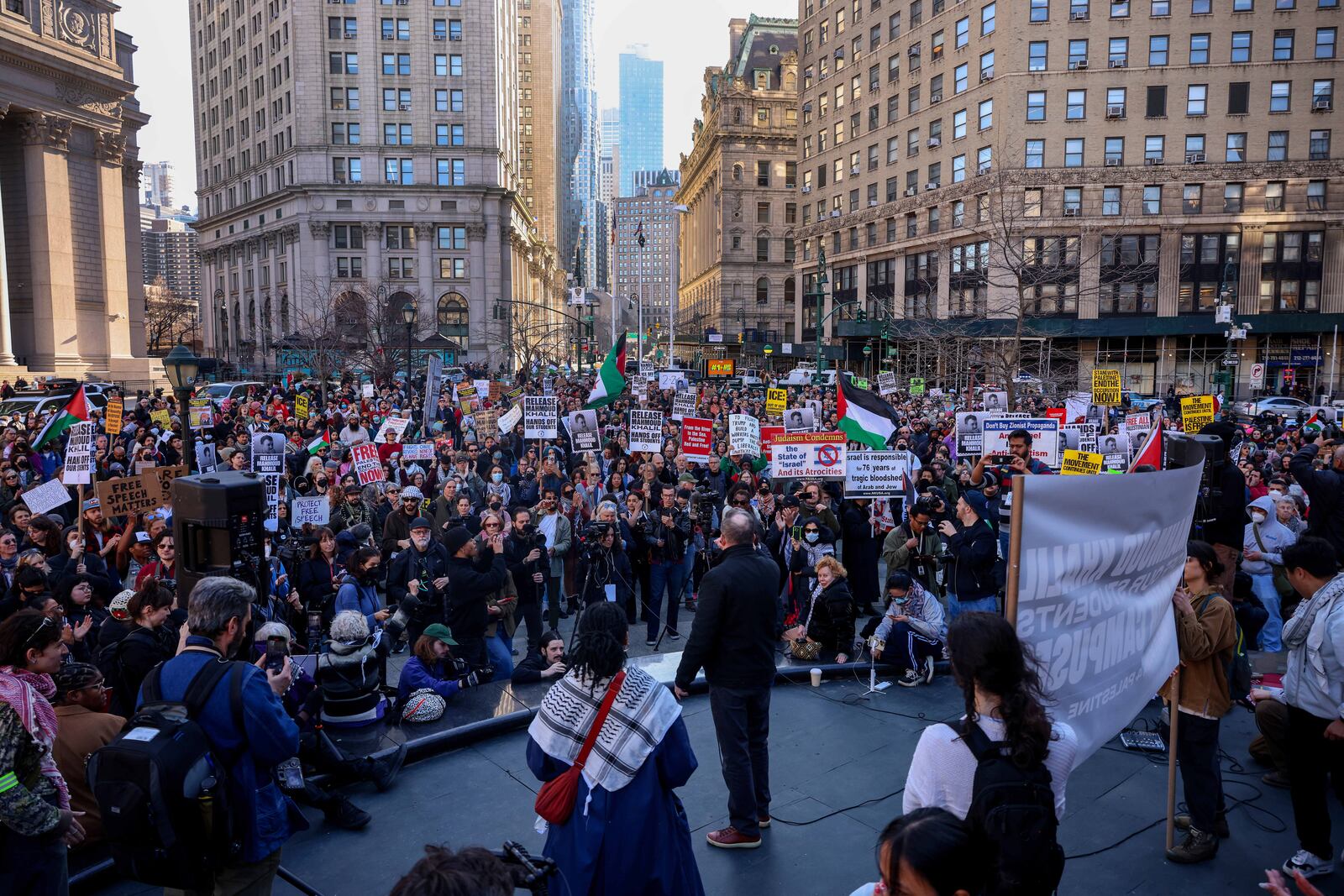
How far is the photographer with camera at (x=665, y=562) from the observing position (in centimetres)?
1089

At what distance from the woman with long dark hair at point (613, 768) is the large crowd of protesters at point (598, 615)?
0.6 inches

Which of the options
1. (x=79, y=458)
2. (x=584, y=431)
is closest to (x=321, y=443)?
(x=79, y=458)

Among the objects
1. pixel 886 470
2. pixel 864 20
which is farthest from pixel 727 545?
pixel 864 20

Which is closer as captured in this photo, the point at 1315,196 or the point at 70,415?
the point at 70,415

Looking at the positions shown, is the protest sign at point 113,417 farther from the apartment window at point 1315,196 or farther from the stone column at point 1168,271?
the apartment window at point 1315,196

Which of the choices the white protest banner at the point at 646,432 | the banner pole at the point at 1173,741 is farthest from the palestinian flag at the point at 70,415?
the banner pole at the point at 1173,741

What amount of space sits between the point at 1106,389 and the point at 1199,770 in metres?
15.0

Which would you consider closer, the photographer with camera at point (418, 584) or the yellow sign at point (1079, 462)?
the photographer with camera at point (418, 584)

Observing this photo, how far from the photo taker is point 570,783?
3879 mm

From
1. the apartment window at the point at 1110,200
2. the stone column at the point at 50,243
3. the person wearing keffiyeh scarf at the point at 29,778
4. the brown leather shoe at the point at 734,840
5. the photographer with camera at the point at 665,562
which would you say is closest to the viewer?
the person wearing keffiyeh scarf at the point at 29,778

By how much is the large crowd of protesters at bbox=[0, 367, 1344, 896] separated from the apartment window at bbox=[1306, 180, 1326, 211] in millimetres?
39055

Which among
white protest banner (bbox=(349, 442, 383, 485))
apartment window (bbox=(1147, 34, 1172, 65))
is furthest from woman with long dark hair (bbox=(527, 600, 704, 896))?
apartment window (bbox=(1147, 34, 1172, 65))

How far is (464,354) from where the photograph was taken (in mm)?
77375

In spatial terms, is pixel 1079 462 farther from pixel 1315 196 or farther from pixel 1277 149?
pixel 1315 196
